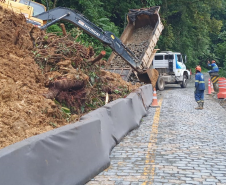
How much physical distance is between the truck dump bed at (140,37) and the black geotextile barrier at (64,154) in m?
9.57

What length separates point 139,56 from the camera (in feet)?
53.8

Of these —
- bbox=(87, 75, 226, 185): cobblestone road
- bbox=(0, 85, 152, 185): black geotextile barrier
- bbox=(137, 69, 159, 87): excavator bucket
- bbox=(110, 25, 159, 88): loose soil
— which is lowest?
bbox=(87, 75, 226, 185): cobblestone road

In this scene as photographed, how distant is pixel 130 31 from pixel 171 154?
12.7 meters

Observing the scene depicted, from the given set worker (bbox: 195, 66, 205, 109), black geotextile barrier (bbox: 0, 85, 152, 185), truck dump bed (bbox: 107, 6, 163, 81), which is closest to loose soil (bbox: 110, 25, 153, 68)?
truck dump bed (bbox: 107, 6, 163, 81)

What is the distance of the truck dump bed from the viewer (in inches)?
647

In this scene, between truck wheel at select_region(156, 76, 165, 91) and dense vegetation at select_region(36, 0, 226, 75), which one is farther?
dense vegetation at select_region(36, 0, 226, 75)

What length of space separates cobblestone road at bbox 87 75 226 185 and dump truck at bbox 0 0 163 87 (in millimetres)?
3990

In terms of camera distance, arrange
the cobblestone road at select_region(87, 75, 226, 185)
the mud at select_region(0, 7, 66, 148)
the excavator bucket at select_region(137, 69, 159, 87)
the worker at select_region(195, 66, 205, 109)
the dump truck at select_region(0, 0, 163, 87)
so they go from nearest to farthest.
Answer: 1. the cobblestone road at select_region(87, 75, 226, 185)
2. the mud at select_region(0, 7, 66, 148)
3. the dump truck at select_region(0, 0, 163, 87)
4. the worker at select_region(195, 66, 205, 109)
5. the excavator bucket at select_region(137, 69, 159, 87)

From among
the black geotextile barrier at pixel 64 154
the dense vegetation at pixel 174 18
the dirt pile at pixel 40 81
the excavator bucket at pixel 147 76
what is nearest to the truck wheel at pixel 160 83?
the excavator bucket at pixel 147 76

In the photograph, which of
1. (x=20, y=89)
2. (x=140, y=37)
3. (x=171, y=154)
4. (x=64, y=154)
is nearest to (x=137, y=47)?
(x=140, y=37)

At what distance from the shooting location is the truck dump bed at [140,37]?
16.4 m

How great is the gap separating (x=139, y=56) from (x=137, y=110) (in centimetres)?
711

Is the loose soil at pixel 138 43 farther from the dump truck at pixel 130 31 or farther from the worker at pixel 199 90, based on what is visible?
the worker at pixel 199 90

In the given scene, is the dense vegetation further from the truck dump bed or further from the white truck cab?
the white truck cab
